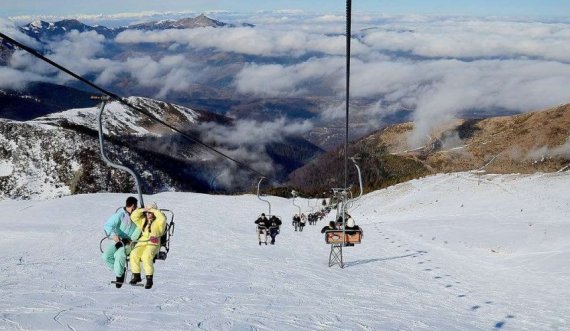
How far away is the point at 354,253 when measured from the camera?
39469mm

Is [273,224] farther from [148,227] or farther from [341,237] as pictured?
[148,227]

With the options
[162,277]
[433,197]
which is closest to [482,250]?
[162,277]

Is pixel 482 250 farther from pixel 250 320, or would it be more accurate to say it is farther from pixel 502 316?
pixel 250 320

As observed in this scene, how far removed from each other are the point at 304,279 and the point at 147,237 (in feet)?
46.0

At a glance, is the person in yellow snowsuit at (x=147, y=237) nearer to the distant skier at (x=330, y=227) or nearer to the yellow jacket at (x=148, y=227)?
the yellow jacket at (x=148, y=227)

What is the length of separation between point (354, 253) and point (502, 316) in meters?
18.9

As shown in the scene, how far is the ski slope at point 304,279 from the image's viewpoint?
18156 millimetres

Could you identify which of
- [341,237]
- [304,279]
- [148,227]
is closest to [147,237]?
[148,227]

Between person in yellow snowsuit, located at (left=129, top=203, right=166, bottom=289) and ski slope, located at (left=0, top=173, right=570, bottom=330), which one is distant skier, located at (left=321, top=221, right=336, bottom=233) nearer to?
ski slope, located at (left=0, top=173, right=570, bottom=330)

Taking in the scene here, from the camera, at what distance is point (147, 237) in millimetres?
14711

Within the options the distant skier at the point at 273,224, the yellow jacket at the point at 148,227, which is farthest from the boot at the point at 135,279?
the distant skier at the point at 273,224

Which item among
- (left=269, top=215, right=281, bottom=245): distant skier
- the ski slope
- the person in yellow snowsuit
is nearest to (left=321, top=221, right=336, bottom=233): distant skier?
the ski slope

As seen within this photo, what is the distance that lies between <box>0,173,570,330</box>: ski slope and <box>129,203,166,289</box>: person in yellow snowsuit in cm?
249

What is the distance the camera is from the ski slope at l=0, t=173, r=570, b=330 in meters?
18.2
